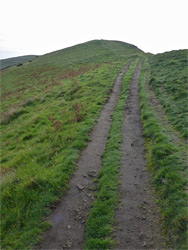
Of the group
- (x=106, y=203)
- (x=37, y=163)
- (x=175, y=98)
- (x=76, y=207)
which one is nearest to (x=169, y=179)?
(x=106, y=203)

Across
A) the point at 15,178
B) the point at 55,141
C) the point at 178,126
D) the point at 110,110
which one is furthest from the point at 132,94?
the point at 15,178

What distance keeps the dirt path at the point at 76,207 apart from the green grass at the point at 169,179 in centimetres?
270

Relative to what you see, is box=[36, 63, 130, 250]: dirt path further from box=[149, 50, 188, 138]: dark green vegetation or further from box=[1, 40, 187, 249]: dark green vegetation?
box=[149, 50, 188, 138]: dark green vegetation

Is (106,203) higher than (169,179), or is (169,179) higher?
(169,179)

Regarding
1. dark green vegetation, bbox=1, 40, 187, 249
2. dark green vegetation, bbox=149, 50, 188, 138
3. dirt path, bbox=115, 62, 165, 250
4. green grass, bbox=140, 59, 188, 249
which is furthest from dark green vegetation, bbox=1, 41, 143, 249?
dark green vegetation, bbox=149, 50, 188, 138

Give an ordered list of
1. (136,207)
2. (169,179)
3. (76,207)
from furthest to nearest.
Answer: (169,179), (76,207), (136,207)

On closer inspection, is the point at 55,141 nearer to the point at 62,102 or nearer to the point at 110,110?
the point at 110,110

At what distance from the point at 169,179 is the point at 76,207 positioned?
151 inches

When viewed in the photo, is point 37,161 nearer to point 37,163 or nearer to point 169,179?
point 37,163

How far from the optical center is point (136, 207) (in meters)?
6.32

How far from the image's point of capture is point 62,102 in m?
19.7

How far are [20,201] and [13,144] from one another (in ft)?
23.6

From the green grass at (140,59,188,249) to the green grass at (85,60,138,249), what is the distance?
170 centimetres

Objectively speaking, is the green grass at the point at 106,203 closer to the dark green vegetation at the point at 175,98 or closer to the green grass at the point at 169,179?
the green grass at the point at 169,179
